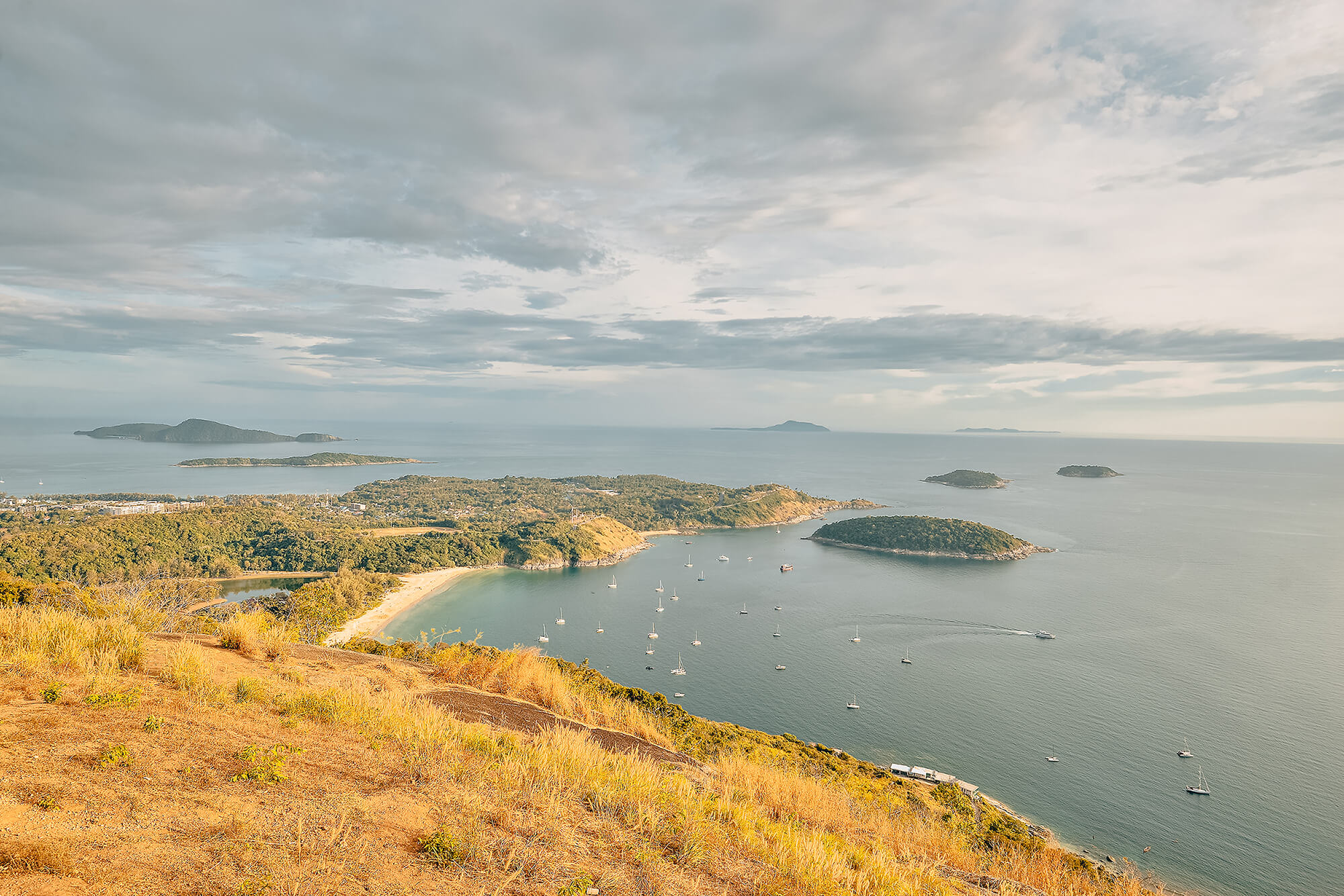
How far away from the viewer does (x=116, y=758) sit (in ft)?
19.8

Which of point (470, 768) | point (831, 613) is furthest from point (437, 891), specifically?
point (831, 613)

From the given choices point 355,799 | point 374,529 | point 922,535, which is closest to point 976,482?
point 922,535

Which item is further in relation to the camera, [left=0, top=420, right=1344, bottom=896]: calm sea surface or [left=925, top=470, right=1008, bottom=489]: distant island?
[left=925, top=470, right=1008, bottom=489]: distant island

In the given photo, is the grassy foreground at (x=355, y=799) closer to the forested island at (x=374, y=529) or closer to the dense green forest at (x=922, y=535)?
the forested island at (x=374, y=529)

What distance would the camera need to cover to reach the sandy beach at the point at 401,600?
57.8 metres

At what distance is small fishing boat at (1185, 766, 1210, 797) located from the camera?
34.9 m

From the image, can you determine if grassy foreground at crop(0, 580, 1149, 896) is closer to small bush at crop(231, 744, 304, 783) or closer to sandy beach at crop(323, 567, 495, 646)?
small bush at crop(231, 744, 304, 783)

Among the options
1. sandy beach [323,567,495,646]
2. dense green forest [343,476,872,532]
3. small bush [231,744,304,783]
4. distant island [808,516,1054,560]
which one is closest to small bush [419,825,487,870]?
small bush [231,744,304,783]

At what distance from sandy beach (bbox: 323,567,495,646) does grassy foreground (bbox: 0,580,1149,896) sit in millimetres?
46251

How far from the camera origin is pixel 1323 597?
7362 cm

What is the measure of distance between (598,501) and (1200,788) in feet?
407

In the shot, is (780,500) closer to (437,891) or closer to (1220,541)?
(1220,541)

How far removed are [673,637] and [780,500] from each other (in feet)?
289

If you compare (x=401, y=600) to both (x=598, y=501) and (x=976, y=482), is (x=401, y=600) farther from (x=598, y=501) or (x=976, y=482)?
(x=976, y=482)
